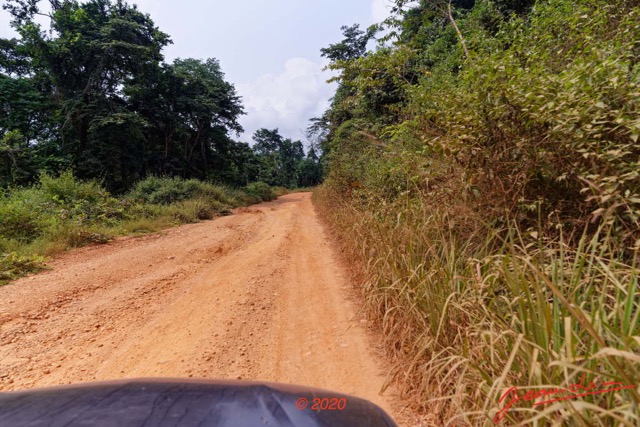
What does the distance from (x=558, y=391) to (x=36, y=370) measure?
3228 millimetres

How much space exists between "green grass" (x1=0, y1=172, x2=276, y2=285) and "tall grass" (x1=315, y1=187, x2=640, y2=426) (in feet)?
16.9

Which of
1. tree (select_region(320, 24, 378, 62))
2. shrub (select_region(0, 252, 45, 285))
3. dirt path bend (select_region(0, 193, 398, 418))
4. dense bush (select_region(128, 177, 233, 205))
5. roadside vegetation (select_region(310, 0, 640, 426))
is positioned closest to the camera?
roadside vegetation (select_region(310, 0, 640, 426))

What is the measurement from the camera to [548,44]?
10.2ft

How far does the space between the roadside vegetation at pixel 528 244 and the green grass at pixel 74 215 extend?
17.4 feet

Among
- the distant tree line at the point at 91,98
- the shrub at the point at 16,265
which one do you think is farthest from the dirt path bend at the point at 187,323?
the distant tree line at the point at 91,98

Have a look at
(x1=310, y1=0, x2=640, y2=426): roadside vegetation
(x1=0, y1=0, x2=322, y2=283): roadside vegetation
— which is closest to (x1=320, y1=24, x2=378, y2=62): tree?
(x1=0, y1=0, x2=322, y2=283): roadside vegetation

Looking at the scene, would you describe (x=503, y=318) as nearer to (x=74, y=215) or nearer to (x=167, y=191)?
(x=74, y=215)

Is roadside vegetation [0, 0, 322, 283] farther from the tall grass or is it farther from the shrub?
the tall grass

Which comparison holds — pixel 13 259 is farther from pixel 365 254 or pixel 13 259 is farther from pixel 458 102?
pixel 458 102

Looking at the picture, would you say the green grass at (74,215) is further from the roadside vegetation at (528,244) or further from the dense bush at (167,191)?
the roadside vegetation at (528,244)

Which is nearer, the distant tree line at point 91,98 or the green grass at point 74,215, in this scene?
the green grass at point 74,215

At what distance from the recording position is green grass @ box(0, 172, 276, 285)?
5148 millimetres

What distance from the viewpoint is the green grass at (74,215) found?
16.9 feet

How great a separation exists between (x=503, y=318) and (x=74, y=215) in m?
9.11
